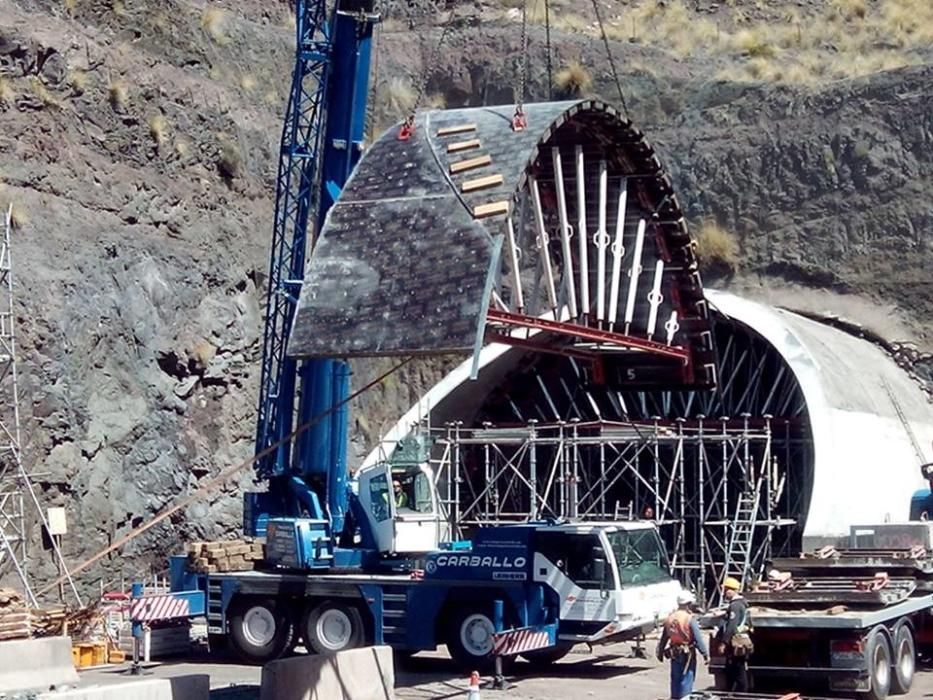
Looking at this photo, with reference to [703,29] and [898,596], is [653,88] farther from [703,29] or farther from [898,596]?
[898,596]

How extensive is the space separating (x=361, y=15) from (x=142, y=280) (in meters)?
10.9

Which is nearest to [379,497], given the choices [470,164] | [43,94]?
[470,164]

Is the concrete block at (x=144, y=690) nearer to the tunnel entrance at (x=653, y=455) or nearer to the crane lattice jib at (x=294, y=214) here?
the crane lattice jib at (x=294, y=214)

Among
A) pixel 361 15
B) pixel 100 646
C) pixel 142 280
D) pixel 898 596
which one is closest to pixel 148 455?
pixel 142 280

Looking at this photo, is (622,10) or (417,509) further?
(622,10)

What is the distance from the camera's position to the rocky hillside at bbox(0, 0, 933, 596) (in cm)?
3127

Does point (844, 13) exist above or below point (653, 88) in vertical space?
above

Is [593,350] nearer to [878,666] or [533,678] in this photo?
[533,678]

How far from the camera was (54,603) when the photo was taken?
2925 cm

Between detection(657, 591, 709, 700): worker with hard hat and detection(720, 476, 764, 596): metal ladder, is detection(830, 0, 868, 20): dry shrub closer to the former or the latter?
detection(720, 476, 764, 596): metal ladder

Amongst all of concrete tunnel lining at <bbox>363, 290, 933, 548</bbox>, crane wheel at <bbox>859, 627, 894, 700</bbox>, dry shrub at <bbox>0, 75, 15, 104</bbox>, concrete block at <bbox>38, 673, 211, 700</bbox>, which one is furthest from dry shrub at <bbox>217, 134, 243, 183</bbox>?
crane wheel at <bbox>859, 627, 894, 700</bbox>

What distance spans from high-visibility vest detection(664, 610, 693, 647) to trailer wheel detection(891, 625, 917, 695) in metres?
3.50

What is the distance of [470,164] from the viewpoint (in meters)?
17.9

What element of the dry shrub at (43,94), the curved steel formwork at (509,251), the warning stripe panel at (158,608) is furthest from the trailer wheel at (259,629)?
the dry shrub at (43,94)
